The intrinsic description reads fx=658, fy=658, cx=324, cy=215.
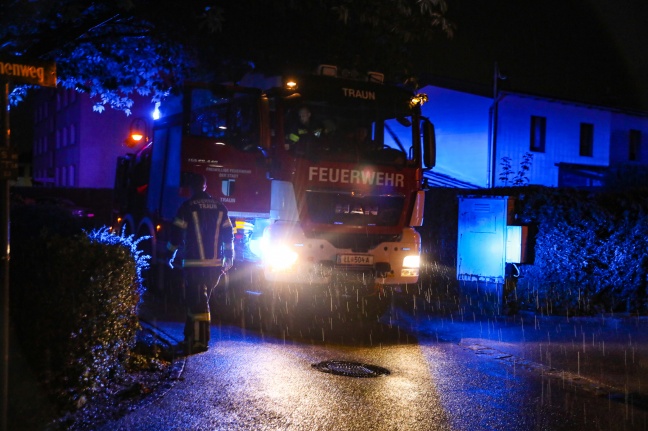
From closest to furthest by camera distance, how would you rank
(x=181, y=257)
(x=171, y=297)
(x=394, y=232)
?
(x=181, y=257) < (x=394, y=232) < (x=171, y=297)

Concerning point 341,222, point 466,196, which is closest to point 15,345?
point 341,222

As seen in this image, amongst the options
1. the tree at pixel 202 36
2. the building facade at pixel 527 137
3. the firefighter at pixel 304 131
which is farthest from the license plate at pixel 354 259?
the building facade at pixel 527 137

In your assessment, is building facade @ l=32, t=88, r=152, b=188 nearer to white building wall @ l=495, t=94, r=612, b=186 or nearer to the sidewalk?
white building wall @ l=495, t=94, r=612, b=186

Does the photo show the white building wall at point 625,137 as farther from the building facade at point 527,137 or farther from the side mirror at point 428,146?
the side mirror at point 428,146

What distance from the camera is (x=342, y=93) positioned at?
980 centimetres

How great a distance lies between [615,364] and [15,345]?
677 centimetres

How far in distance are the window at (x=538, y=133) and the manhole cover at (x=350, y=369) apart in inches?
794

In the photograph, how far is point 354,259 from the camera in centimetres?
980

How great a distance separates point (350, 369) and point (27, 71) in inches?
177

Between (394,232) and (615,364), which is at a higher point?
(394,232)

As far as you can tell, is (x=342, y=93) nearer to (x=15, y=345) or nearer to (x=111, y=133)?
(x=15, y=345)

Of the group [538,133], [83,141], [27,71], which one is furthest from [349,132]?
[83,141]

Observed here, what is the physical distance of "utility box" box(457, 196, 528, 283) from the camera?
12.0 m

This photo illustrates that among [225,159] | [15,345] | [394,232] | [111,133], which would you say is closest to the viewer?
[15,345]
